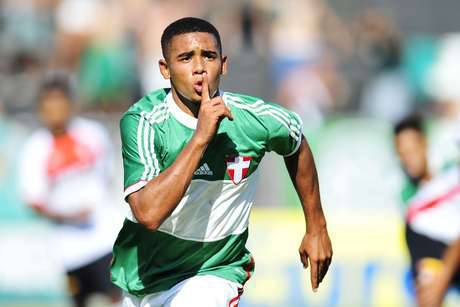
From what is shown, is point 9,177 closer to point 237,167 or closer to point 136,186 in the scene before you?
point 237,167

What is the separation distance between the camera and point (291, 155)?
595cm

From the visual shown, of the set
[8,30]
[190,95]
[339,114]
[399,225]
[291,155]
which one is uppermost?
[190,95]

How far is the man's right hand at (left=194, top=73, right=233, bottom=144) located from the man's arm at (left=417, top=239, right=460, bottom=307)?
4.26 metres

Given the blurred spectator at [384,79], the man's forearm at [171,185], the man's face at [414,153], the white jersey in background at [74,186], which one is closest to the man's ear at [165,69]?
the man's forearm at [171,185]

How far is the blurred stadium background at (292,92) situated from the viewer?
12836 millimetres

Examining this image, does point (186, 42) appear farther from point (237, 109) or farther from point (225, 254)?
point (225, 254)

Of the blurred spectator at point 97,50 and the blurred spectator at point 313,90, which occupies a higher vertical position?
the blurred spectator at point 97,50

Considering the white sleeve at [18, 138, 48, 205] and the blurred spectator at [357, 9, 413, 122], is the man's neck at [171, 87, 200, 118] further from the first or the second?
the blurred spectator at [357, 9, 413, 122]

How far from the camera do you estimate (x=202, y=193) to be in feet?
18.8

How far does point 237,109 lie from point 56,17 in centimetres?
1013

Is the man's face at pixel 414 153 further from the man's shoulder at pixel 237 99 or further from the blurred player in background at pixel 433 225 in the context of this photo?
the man's shoulder at pixel 237 99

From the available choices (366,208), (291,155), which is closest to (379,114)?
(366,208)

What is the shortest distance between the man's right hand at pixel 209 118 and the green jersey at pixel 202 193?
0.41 m

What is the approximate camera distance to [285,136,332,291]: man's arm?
19.2 feet
